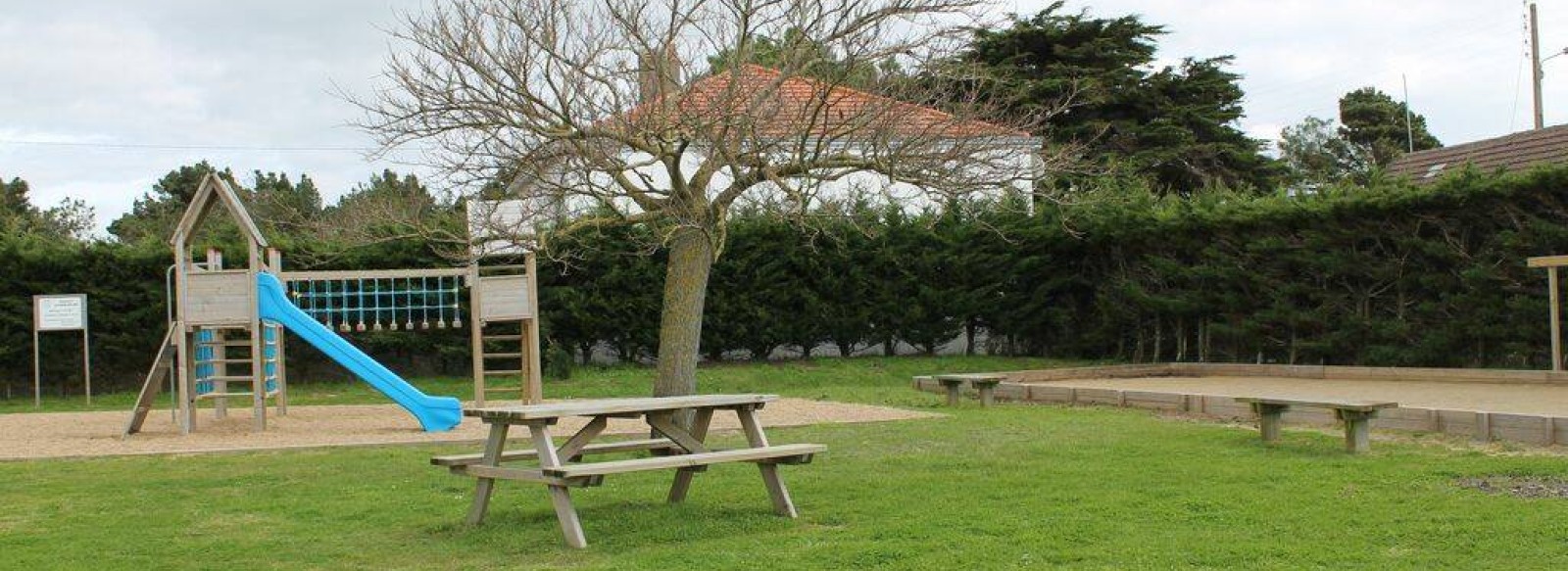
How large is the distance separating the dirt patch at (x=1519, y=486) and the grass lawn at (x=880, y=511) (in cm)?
17

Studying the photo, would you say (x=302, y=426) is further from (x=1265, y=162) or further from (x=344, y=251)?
(x=1265, y=162)

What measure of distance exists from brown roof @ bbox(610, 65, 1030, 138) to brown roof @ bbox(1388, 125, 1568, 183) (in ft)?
48.3

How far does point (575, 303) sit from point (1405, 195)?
36.1 ft

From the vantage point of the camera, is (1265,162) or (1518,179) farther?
(1265,162)

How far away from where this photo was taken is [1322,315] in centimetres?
1861

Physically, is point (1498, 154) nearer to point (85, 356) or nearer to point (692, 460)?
point (85, 356)

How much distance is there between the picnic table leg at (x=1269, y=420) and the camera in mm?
10438

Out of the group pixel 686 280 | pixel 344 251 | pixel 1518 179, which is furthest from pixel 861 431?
pixel 344 251

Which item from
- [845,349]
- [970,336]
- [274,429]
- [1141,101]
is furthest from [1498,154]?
[274,429]

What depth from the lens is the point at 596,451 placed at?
27.6 feet

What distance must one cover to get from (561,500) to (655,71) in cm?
464

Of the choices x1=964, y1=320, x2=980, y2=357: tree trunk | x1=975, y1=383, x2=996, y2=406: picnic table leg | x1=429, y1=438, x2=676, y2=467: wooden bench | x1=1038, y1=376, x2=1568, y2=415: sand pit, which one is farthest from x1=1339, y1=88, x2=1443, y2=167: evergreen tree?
x1=429, y1=438, x2=676, y2=467: wooden bench

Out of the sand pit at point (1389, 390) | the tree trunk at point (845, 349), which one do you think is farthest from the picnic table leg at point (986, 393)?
the tree trunk at point (845, 349)

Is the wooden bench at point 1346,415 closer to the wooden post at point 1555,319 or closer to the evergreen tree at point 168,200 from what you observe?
the wooden post at point 1555,319
